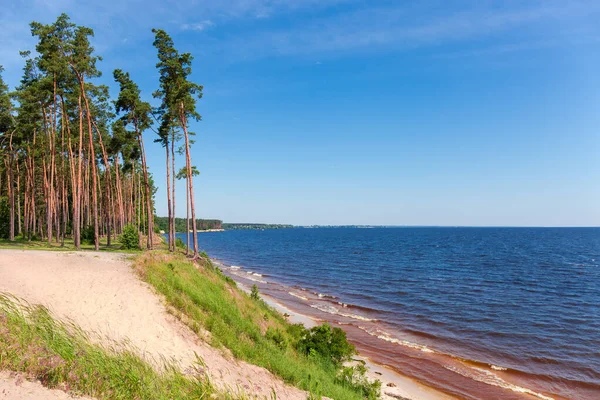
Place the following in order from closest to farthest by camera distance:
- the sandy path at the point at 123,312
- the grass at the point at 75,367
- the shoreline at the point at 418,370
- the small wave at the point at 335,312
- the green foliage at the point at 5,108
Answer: the grass at the point at 75,367 → the sandy path at the point at 123,312 → the shoreline at the point at 418,370 → the small wave at the point at 335,312 → the green foliage at the point at 5,108

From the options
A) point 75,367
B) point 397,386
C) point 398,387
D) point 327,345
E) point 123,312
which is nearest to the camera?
point 75,367

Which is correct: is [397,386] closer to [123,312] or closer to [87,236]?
[123,312]

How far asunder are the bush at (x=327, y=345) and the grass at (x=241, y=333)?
0.37 meters

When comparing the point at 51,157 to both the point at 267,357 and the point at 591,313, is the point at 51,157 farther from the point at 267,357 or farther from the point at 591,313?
the point at 591,313

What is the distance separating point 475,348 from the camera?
22.3 meters

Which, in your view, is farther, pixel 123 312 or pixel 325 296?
pixel 325 296

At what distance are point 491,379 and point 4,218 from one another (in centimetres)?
5295

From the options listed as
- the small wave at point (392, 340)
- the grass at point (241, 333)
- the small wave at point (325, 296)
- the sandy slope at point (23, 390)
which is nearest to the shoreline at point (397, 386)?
the grass at point (241, 333)

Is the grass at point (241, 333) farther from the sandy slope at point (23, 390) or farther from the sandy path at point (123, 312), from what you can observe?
the sandy slope at point (23, 390)

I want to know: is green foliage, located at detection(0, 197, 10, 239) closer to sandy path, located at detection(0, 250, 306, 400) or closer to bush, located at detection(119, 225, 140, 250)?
bush, located at detection(119, 225, 140, 250)

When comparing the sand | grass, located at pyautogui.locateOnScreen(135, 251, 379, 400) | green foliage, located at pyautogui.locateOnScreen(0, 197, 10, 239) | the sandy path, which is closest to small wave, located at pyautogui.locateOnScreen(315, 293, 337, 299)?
the sand

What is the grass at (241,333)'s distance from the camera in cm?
1260

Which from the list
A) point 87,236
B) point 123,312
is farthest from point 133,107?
point 123,312

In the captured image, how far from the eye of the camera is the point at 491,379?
18141 millimetres
